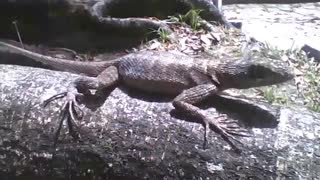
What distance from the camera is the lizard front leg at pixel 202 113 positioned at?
3.21 metres

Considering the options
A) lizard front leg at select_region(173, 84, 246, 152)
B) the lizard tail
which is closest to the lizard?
lizard front leg at select_region(173, 84, 246, 152)

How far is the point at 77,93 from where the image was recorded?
3662mm

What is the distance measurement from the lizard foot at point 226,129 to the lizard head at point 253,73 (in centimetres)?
47

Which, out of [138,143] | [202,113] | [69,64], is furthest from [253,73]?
[69,64]

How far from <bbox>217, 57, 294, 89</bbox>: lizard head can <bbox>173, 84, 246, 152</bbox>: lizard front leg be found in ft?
0.48

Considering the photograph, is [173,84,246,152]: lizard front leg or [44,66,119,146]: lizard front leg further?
[44,66,119,146]: lizard front leg

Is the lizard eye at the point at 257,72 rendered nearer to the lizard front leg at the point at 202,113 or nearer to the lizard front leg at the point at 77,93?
the lizard front leg at the point at 202,113

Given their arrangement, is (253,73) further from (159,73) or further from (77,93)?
(77,93)

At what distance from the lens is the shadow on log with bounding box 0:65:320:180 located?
3.07 metres

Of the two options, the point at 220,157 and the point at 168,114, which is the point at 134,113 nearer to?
the point at 168,114

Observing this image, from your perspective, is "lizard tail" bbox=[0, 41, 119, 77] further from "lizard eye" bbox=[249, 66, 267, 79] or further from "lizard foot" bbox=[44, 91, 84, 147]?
"lizard eye" bbox=[249, 66, 267, 79]

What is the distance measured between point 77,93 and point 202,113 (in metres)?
0.96

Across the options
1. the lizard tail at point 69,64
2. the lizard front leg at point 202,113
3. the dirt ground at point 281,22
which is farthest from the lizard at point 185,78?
the dirt ground at point 281,22

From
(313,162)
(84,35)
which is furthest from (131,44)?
(313,162)
